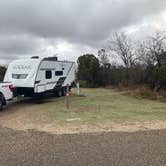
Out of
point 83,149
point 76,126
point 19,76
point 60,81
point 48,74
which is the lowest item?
point 83,149

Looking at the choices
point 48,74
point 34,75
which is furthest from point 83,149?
point 48,74

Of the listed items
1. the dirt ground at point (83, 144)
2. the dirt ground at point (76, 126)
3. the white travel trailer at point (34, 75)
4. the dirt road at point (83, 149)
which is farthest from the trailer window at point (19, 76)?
the dirt road at point (83, 149)

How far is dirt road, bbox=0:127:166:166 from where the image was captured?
16.5 feet

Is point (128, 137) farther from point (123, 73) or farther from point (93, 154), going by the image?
point (123, 73)

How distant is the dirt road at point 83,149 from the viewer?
5039 mm

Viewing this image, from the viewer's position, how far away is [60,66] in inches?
747

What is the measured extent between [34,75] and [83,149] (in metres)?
10.6

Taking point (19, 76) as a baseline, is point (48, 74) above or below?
above

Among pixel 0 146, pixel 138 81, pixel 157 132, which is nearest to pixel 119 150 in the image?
pixel 157 132

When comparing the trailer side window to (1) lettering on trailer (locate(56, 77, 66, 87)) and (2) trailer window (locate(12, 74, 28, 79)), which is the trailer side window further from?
(2) trailer window (locate(12, 74, 28, 79))

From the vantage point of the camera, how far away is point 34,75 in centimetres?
1580

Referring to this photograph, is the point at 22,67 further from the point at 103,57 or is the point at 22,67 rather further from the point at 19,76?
the point at 103,57

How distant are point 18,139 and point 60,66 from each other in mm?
12224

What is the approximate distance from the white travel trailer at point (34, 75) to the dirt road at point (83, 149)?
8232mm
